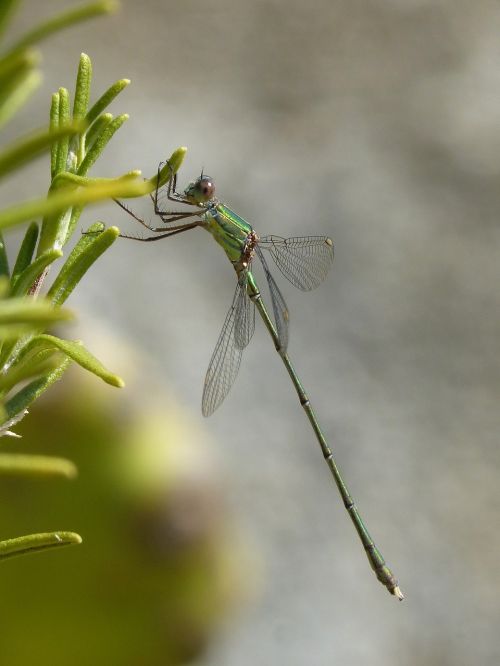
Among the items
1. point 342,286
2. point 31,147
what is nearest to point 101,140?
point 31,147

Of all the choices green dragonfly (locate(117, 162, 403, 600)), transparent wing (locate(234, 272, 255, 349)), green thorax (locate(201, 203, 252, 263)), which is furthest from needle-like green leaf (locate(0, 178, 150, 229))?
transparent wing (locate(234, 272, 255, 349))

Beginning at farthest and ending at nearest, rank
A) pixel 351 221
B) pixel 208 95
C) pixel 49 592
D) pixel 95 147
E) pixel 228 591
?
pixel 208 95
pixel 351 221
pixel 228 591
pixel 49 592
pixel 95 147

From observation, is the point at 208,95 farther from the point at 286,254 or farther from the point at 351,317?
the point at 286,254

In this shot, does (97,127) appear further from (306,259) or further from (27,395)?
(306,259)

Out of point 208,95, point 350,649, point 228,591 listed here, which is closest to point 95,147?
point 228,591

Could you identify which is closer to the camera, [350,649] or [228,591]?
[228,591]

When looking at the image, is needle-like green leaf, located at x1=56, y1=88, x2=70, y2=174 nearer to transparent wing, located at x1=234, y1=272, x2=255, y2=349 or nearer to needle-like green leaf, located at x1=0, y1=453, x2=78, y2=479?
needle-like green leaf, located at x1=0, y1=453, x2=78, y2=479
